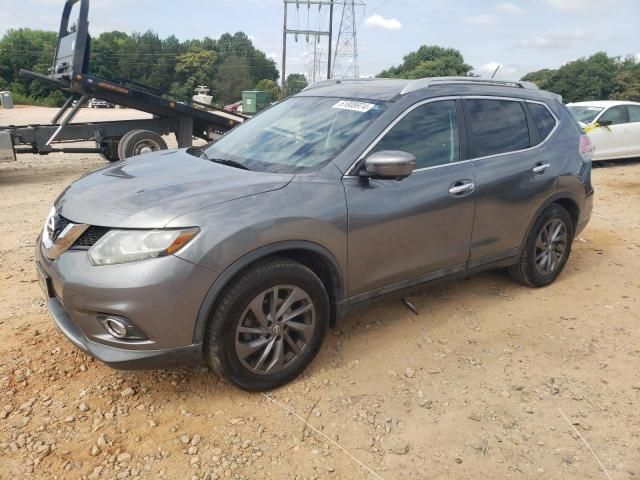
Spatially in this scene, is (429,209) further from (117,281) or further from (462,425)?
(117,281)

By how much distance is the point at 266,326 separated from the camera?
277 cm

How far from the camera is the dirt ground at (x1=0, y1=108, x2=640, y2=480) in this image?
2.44m

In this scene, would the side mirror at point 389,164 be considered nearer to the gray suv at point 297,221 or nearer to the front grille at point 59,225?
the gray suv at point 297,221

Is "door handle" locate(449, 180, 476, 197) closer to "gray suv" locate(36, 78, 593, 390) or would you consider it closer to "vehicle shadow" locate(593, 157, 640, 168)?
"gray suv" locate(36, 78, 593, 390)

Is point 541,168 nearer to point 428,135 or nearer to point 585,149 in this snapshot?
point 585,149

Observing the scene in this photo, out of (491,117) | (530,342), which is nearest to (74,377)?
(530,342)

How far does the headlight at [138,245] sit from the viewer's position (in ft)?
7.92

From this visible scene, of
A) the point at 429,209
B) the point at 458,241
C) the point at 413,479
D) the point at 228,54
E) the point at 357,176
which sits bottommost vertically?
the point at 413,479

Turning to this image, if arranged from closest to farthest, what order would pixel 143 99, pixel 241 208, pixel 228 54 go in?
pixel 241 208 → pixel 143 99 → pixel 228 54

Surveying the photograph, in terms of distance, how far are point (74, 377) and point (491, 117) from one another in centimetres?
338

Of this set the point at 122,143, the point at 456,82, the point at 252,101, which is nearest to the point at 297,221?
the point at 456,82

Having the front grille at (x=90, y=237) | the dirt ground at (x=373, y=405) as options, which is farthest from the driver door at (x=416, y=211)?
the front grille at (x=90, y=237)

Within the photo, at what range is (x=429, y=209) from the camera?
11.0ft

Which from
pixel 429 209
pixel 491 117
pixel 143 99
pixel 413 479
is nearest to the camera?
pixel 413 479
